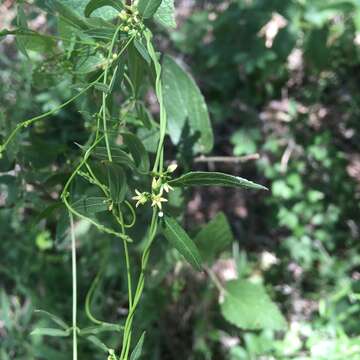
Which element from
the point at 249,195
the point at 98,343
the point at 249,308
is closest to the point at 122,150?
the point at 98,343

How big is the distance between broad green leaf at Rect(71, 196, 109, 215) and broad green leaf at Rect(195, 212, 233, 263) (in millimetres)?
418

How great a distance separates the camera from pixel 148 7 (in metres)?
0.77

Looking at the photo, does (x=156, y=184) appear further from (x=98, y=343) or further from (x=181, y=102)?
(x=181, y=102)

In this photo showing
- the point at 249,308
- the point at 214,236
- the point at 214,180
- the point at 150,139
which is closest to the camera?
the point at 214,180

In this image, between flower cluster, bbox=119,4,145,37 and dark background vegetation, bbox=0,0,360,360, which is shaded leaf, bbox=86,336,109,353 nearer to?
flower cluster, bbox=119,4,145,37

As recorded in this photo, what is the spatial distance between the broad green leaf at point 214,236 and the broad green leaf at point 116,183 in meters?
0.44

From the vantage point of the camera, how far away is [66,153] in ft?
3.99

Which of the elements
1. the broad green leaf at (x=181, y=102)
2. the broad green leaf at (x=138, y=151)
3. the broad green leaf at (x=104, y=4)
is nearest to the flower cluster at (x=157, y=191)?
the broad green leaf at (x=138, y=151)

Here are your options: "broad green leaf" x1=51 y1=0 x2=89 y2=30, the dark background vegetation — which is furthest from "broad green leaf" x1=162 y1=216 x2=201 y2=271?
the dark background vegetation

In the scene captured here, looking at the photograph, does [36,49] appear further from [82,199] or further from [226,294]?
[226,294]

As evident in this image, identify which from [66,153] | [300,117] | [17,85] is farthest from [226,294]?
[17,85]

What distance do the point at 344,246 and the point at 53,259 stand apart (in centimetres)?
92

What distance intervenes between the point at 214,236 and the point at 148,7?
593 millimetres

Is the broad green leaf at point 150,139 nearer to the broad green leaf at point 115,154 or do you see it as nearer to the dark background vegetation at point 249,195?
the broad green leaf at point 115,154
